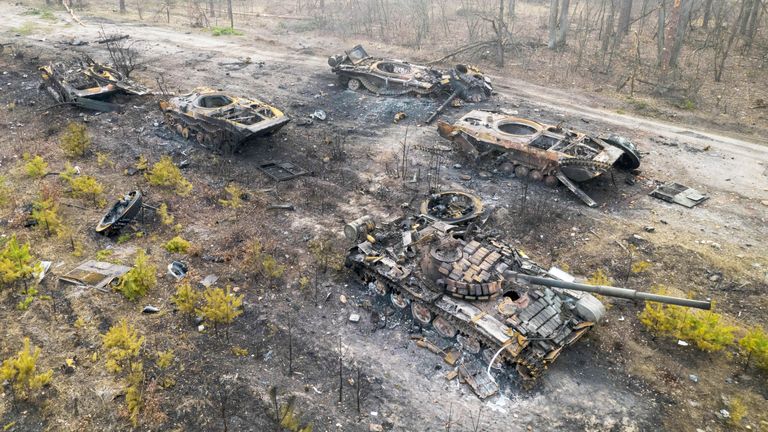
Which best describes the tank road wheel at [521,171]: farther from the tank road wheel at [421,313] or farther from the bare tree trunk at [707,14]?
the bare tree trunk at [707,14]

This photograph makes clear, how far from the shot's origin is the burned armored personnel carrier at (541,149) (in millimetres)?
12219

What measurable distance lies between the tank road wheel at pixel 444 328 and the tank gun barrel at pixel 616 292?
1.23 meters

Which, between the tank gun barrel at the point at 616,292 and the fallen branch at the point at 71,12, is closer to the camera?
the tank gun barrel at the point at 616,292

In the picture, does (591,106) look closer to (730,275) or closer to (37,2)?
(730,275)

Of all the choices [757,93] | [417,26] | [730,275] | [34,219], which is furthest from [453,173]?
[417,26]

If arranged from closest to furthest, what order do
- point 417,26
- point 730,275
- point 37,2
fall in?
point 730,275 → point 417,26 → point 37,2

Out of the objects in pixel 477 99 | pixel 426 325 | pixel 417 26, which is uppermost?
pixel 417 26

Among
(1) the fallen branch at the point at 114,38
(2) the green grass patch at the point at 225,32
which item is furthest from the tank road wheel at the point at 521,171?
(1) the fallen branch at the point at 114,38

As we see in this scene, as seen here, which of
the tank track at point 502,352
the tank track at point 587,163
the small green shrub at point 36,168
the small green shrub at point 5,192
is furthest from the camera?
the small green shrub at point 36,168

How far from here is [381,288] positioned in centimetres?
902

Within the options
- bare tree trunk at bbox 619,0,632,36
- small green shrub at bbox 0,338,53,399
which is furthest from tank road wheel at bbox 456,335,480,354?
bare tree trunk at bbox 619,0,632,36

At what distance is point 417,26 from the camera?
2619 cm

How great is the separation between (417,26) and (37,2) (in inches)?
907

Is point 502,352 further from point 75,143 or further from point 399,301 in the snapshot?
point 75,143
